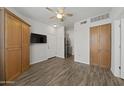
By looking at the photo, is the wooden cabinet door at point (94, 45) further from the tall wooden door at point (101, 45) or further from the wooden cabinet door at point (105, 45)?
the wooden cabinet door at point (105, 45)

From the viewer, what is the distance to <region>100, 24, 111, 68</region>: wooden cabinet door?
185 inches

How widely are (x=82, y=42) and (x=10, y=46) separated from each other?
399 cm

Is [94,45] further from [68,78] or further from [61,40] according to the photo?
[61,40]

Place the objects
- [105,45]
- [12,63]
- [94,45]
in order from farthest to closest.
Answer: [94,45]
[105,45]
[12,63]

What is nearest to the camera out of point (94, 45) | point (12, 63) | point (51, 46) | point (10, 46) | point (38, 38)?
point (10, 46)

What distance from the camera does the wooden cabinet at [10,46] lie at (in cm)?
295

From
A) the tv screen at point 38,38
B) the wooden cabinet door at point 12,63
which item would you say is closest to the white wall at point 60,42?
the tv screen at point 38,38

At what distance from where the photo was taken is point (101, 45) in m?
5.05

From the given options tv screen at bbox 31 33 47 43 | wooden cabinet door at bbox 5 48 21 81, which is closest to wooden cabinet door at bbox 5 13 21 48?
wooden cabinet door at bbox 5 48 21 81

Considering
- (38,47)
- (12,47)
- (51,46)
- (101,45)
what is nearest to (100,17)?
(101,45)

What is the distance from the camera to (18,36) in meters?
3.78

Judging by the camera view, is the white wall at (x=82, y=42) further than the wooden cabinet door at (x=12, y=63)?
Yes

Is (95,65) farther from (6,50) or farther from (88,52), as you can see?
(6,50)
